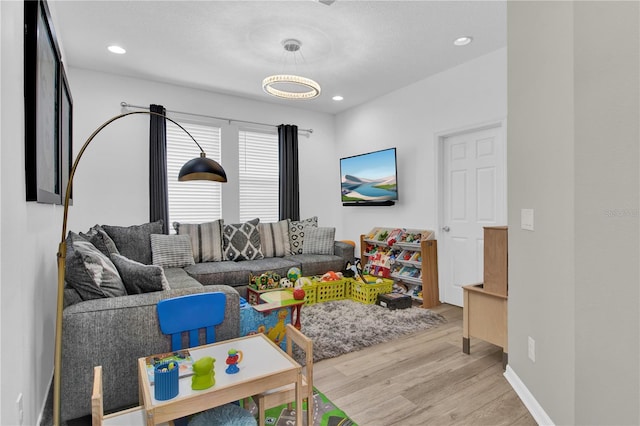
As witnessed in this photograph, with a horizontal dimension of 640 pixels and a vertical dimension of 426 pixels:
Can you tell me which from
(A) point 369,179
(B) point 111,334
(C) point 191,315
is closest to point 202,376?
(C) point 191,315

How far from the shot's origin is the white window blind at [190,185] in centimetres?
454

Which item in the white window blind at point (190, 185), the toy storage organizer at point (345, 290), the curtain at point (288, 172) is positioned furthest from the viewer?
the curtain at point (288, 172)

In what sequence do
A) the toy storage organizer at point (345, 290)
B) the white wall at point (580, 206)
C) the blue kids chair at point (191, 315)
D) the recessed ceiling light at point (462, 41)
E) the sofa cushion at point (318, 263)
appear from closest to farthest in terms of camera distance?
the white wall at point (580, 206)
the blue kids chair at point (191, 315)
the recessed ceiling light at point (462, 41)
the toy storage organizer at point (345, 290)
the sofa cushion at point (318, 263)

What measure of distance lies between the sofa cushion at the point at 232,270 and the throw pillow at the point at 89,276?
5.54ft

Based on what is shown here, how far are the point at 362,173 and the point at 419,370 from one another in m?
3.13

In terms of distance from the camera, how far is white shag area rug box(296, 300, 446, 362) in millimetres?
2840

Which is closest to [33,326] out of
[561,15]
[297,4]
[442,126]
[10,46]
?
[10,46]

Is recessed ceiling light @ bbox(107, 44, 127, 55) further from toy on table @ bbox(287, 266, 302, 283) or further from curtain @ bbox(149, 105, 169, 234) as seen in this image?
toy on table @ bbox(287, 266, 302, 283)

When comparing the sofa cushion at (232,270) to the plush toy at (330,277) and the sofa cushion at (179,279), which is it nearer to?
the sofa cushion at (179,279)

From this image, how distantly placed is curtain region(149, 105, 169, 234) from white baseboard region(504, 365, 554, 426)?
3833mm

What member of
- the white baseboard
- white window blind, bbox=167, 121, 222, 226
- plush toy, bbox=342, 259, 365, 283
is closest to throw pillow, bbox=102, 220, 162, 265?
white window blind, bbox=167, 121, 222, 226

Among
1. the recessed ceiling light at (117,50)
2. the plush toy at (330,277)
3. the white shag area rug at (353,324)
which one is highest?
the recessed ceiling light at (117,50)

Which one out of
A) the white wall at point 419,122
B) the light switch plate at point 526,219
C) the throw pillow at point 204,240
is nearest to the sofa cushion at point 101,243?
the throw pillow at point 204,240

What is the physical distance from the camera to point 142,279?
80.7 inches
